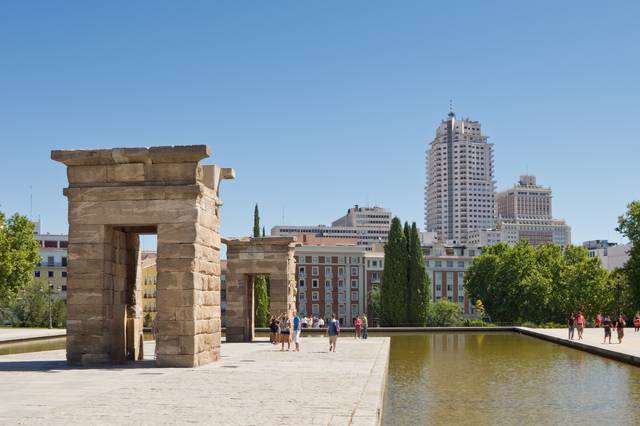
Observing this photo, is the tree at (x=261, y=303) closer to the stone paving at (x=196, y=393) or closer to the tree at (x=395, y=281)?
the tree at (x=395, y=281)

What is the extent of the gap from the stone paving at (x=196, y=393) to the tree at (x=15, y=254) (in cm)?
3373

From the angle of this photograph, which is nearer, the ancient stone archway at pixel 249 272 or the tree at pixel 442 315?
the ancient stone archway at pixel 249 272

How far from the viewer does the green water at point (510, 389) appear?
14594 mm

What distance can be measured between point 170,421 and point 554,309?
62.7 metres

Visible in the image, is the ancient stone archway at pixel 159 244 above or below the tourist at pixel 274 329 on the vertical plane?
above

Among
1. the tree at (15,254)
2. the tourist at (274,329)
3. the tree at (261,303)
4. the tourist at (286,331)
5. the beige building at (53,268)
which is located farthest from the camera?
the beige building at (53,268)

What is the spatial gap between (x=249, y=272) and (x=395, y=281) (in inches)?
1294

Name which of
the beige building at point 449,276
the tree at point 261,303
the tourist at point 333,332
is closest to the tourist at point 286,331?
the tourist at point 333,332

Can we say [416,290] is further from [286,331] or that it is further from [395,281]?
[286,331]

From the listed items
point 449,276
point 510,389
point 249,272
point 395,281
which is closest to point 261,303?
point 395,281

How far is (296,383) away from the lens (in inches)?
641

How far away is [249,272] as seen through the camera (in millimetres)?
37375

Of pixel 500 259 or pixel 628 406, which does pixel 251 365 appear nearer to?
pixel 628 406

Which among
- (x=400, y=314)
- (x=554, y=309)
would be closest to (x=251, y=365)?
(x=400, y=314)
